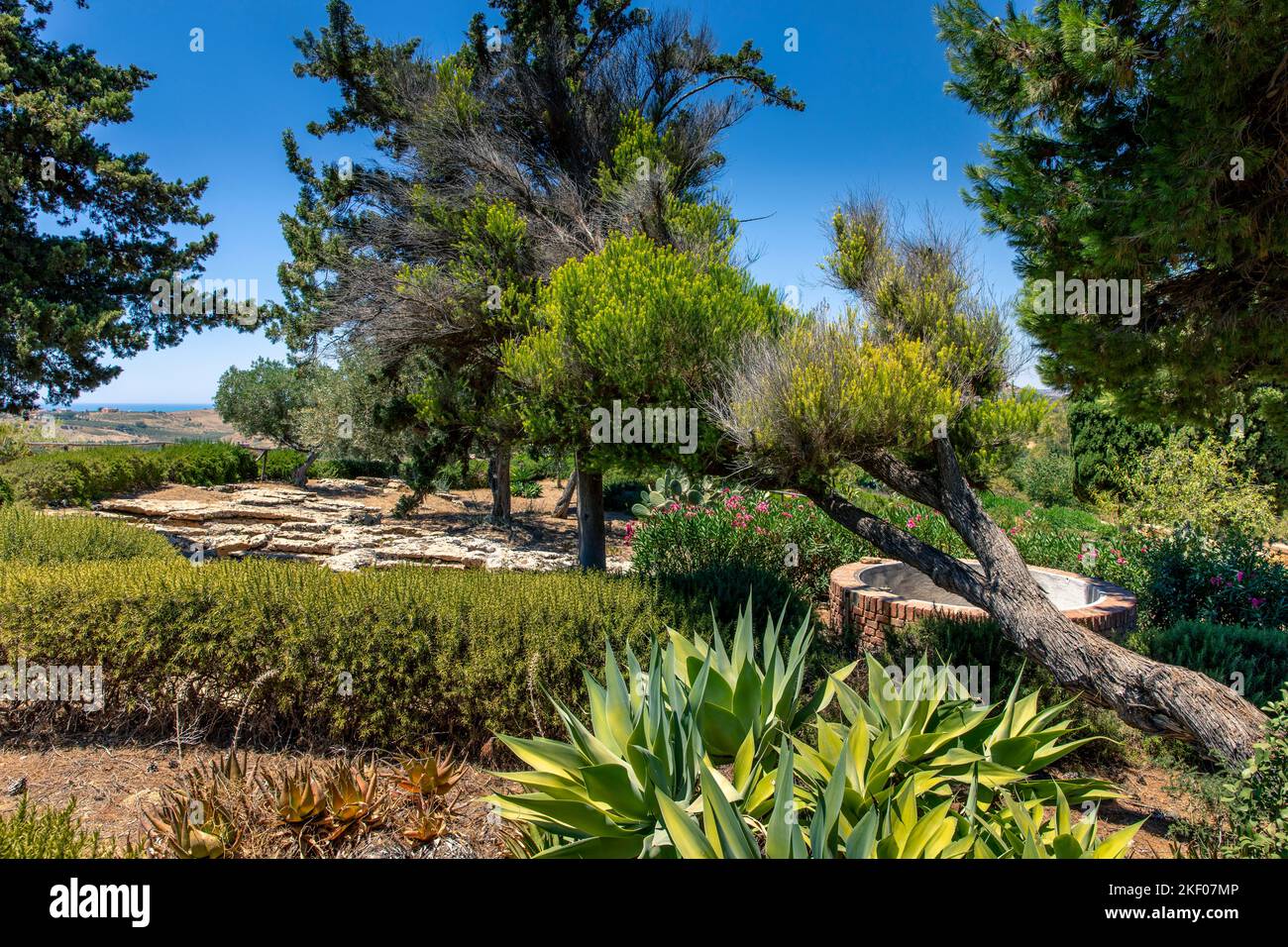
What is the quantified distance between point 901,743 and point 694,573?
372cm

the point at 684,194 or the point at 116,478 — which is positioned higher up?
the point at 684,194

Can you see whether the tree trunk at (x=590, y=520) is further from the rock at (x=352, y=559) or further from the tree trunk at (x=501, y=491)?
the tree trunk at (x=501, y=491)

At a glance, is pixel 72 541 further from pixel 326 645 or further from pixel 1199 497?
pixel 1199 497

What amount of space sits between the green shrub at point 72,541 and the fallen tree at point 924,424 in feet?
21.0

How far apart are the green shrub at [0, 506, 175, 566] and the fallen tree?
639cm

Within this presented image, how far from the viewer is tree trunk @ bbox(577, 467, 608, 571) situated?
904cm

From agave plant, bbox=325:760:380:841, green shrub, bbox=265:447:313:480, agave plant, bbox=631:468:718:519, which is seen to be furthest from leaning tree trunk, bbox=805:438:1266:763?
green shrub, bbox=265:447:313:480

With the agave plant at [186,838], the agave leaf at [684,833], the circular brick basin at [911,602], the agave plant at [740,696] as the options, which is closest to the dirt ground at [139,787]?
the agave plant at [186,838]

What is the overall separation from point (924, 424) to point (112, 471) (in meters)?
19.7

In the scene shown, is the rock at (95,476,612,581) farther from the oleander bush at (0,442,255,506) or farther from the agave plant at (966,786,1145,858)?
the agave plant at (966,786,1145,858)

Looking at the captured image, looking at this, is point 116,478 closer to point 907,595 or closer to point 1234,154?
point 907,595

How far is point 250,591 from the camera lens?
15.3ft

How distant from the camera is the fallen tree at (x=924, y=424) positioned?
13.5ft

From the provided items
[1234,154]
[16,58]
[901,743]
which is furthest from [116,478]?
[1234,154]
